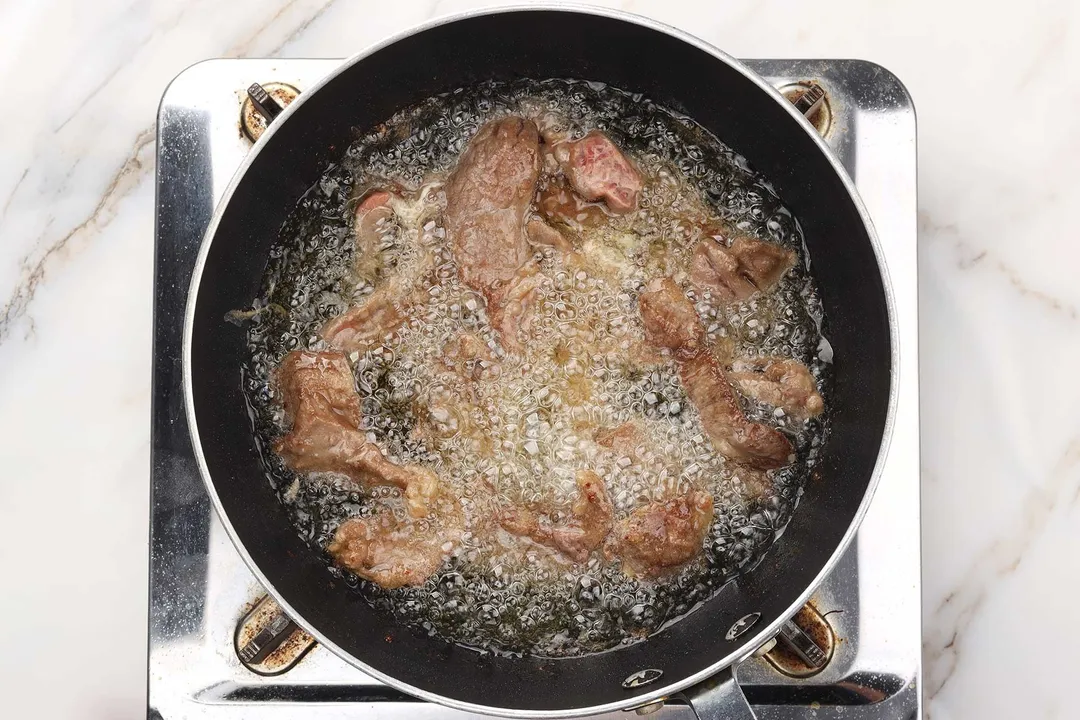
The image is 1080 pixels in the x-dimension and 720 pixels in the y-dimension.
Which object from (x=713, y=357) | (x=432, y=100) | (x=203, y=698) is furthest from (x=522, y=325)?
(x=203, y=698)

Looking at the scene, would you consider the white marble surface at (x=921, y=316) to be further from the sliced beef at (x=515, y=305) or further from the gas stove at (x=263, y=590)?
the sliced beef at (x=515, y=305)

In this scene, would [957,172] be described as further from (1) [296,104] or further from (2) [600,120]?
(1) [296,104]

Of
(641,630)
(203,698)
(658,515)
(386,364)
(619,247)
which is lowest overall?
(203,698)

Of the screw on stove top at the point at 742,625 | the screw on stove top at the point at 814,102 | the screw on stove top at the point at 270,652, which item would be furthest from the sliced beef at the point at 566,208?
the screw on stove top at the point at 270,652

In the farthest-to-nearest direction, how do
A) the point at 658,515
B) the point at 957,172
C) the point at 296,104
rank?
the point at 957,172
the point at 658,515
the point at 296,104

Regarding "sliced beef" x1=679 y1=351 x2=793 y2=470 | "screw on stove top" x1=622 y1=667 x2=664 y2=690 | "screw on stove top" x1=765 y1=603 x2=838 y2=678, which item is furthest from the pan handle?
"sliced beef" x1=679 y1=351 x2=793 y2=470

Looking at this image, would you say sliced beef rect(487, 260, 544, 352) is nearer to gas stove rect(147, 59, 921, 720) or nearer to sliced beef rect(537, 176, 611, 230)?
sliced beef rect(537, 176, 611, 230)
